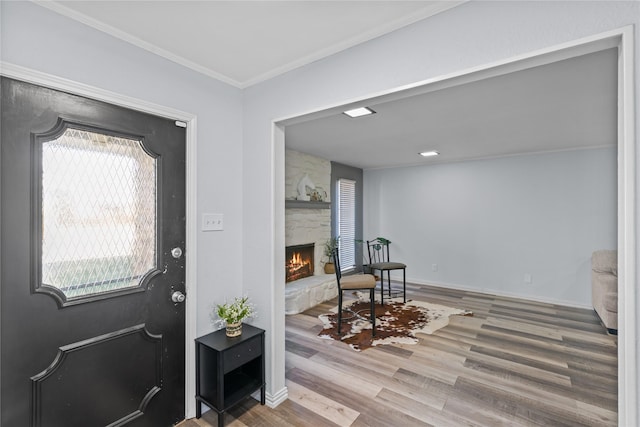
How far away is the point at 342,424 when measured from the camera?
81.0 inches

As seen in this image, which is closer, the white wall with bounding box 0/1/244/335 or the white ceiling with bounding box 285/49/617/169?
the white wall with bounding box 0/1/244/335

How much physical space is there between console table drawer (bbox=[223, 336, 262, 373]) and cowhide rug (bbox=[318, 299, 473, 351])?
139 centimetres

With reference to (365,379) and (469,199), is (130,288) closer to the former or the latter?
(365,379)

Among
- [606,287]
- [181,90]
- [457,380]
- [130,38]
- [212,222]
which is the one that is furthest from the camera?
[606,287]

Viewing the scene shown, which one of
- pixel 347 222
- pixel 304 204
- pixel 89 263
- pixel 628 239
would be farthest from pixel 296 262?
pixel 628 239

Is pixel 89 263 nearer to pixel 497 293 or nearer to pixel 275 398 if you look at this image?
pixel 275 398

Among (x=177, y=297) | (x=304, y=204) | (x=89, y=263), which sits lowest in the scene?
(x=177, y=297)

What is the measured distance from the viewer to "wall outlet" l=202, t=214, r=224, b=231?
7.16ft

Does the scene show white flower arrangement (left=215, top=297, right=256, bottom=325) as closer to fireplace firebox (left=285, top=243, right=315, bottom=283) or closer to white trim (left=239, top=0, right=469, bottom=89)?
white trim (left=239, top=0, right=469, bottom=89)

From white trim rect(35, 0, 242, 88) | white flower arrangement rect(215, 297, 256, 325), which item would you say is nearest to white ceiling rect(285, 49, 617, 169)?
white trim rect(35, 0, 242, 88)

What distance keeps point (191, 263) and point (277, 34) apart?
159 cm

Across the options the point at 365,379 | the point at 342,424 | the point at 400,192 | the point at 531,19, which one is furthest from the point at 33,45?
the point at 400,192

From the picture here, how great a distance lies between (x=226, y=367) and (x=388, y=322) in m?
2.50

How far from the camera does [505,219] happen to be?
17.3 feet
